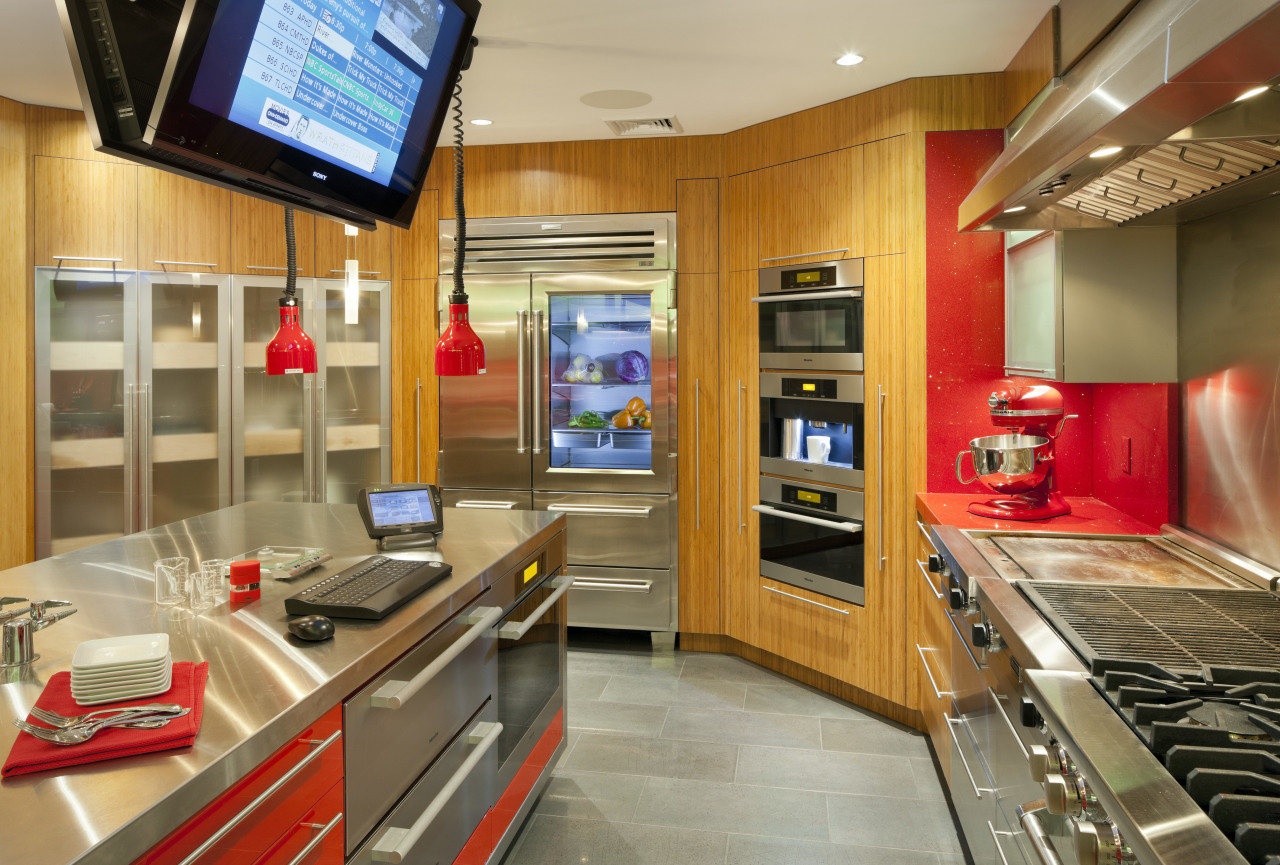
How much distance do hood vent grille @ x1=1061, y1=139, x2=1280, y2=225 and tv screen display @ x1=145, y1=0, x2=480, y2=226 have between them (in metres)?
1.63

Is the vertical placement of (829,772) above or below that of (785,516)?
below

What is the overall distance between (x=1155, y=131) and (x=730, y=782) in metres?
2.39

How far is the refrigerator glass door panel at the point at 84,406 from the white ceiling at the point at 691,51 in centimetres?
88

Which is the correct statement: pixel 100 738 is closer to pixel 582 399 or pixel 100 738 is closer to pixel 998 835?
pixel 998 835

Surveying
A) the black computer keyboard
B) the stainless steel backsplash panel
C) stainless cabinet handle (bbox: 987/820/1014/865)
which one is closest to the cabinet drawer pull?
the black computer keyboard

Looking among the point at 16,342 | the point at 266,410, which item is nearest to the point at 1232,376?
the point at 266,410

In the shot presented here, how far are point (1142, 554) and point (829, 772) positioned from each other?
1.32m

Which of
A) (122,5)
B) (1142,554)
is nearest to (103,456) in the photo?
(122,5)

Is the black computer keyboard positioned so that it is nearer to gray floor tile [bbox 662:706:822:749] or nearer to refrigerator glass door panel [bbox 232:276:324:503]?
gray floor tile [bbox 662:706:822:749]

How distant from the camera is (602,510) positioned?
13.9 ft

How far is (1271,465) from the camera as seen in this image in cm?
200

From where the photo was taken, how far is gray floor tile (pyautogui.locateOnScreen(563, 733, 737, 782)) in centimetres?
301

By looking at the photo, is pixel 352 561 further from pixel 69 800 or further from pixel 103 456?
pixel 103 456

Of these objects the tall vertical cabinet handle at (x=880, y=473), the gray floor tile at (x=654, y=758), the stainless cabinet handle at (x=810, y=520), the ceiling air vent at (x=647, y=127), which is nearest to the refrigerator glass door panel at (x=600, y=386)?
the stainless cabinet handle at (x=810, y=520)
